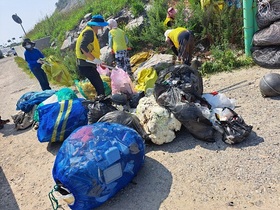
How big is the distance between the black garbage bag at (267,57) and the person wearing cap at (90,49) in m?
2.92

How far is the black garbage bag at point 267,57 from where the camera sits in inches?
192

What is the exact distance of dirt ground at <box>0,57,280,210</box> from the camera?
249 cm

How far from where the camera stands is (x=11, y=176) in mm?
3803

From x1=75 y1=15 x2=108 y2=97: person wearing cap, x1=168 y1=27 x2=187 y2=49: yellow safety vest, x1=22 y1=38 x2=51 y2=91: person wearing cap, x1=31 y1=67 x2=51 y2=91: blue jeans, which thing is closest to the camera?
x1=75 y1=15 x2=108 y2=97: person wearing cap

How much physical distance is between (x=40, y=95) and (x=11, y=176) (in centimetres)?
179

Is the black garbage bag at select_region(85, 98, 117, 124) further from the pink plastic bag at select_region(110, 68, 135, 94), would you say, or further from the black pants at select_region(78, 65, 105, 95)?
the black pants at select_region(78, 65, 105, 95)

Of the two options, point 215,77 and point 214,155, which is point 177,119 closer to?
point 214,155

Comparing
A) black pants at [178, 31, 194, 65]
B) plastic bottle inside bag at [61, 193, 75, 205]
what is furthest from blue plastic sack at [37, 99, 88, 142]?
black pants at [178, 31, 194, 65]

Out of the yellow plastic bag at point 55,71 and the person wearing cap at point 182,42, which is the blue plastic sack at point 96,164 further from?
the yellow plastic bag at point 55,71

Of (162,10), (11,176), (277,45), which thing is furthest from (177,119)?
(162,10)

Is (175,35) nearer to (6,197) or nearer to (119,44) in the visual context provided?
(119,44)

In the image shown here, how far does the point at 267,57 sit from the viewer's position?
16.4ft

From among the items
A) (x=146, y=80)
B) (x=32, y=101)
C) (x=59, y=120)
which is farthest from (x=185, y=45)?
(x=32, y=101)

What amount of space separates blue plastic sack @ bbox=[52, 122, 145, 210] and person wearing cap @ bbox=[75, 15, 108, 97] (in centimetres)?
183
